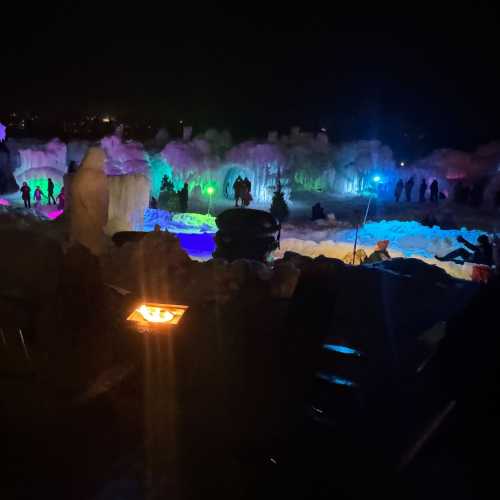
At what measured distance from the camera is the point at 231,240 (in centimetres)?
1133

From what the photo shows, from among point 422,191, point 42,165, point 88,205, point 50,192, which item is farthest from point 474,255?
point 42,165

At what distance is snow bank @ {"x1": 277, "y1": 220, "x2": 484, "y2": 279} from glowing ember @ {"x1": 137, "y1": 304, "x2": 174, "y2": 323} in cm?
901

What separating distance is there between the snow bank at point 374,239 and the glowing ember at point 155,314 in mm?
9007

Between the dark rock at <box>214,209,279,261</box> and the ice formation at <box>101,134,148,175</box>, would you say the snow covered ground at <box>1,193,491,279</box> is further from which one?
the ice formation at <box>101,134,148,175</box>

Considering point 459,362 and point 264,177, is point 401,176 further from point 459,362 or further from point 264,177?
point 459,362

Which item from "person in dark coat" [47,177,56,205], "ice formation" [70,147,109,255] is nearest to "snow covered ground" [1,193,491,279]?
"person in dark coat" [47,177,56,205]

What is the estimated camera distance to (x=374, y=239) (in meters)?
16.1

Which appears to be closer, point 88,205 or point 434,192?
point 88,205

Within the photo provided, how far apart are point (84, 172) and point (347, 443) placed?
331 inches

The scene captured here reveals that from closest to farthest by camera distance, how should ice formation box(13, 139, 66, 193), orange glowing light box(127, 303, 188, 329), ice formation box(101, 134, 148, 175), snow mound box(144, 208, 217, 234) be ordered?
orange glowing light box(127, 303, 188, 329) < snow mound box(144, 208, 217, 234) < ice formation box(13, 139, 66, 193) < ice formation box(101, 134, 148, 175)

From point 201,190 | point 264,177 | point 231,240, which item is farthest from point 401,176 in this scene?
point 231,240

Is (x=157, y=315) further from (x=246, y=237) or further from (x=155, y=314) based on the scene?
(x=246, y=237)

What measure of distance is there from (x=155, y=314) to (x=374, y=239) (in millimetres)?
12408

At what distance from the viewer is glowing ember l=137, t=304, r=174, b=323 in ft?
15.8
